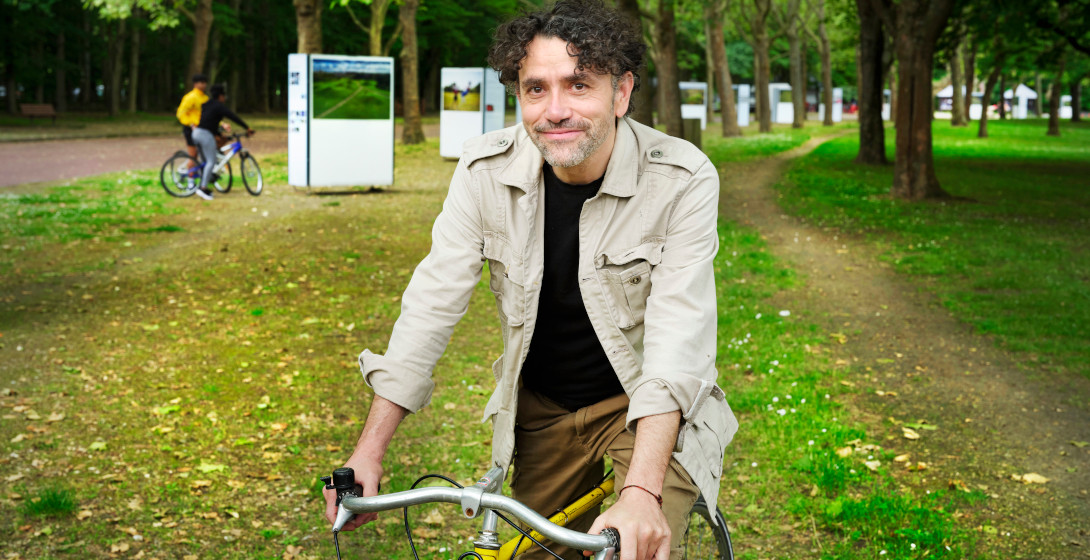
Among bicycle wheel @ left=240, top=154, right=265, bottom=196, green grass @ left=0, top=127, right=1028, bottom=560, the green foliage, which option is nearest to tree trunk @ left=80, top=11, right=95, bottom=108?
bicycle wheel @ left=240, top=154, right=265, bottom=196

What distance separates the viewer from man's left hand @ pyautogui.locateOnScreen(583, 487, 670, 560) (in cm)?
200

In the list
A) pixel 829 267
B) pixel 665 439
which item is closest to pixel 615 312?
pixel 665 439

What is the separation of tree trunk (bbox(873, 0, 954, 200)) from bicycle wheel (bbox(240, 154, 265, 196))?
415 inches

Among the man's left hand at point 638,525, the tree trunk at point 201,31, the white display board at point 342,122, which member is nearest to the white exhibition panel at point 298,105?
the white display board at point 342,122

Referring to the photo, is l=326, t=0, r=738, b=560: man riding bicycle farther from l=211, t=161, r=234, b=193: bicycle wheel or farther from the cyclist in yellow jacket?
the cyclist in yellow jacket

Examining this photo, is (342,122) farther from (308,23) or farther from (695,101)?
(695,101)

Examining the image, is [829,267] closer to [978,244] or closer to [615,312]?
[978,244]

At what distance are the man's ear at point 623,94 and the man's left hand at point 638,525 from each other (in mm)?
951

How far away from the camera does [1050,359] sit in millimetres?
7852

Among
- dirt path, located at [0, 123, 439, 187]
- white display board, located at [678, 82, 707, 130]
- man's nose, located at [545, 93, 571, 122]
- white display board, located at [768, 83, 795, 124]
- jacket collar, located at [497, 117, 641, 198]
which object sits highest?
white display board, located at [768, 83, 795, 124]

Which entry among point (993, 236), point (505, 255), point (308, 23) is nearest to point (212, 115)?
point (308, 23)

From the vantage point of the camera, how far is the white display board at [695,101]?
47219 mm

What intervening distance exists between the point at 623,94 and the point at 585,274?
456 millimetres

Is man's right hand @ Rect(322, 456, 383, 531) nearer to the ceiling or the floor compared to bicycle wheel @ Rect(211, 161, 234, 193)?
nearer to the floor
